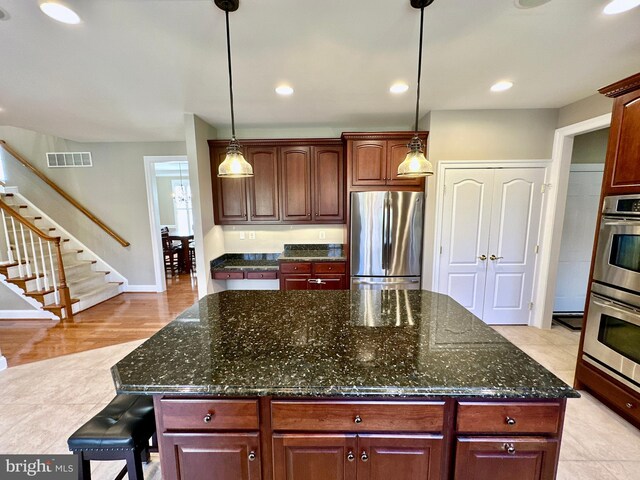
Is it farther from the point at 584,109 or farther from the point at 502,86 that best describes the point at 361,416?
the point at 584,109

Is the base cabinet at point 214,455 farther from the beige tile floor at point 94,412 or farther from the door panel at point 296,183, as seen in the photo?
the door panel at point 296,183

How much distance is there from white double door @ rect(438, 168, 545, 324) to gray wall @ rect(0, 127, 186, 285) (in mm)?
4389

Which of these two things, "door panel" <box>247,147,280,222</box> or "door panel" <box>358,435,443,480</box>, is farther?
"door panel" <box>247,147,280,222</box>

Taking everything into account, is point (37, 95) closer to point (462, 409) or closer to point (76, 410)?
Answer: point (76, 410)

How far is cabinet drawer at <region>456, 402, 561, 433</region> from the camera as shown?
1011 millimetres

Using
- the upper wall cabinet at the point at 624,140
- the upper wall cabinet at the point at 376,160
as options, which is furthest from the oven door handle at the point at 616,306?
the upper wall cabinet at the point at 376,160

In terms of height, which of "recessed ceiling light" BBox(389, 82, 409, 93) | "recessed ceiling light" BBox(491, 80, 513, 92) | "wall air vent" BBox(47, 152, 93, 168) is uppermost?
"recessed ceiling light" BBox(491, 80, 513, 92)

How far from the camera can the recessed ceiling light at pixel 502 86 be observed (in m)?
2.37

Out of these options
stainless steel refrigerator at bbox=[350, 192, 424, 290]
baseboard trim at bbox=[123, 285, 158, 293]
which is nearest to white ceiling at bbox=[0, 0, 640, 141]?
stainless steel refrigerator at bbox=[350, 192, 424, 290]

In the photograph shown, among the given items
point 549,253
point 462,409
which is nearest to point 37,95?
point 462,409

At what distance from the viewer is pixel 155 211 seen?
4.77m

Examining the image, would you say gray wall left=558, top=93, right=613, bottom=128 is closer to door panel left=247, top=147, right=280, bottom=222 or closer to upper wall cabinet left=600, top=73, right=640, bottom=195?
upper wall cabinet left=600, top=73, right=640, bottom=195

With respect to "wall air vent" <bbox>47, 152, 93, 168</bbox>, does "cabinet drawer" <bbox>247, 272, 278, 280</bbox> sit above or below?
below

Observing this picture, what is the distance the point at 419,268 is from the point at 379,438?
2.49 metres
